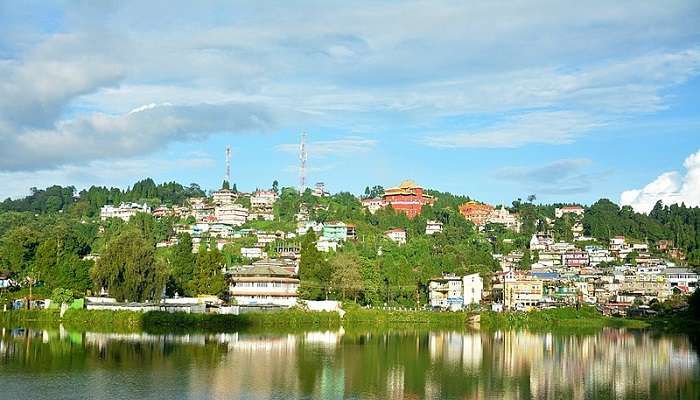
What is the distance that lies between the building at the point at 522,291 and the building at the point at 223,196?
57.5 m

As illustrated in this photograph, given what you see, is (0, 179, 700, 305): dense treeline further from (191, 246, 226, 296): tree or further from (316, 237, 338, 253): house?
(316, 237, 338, 253): house

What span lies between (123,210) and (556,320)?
240 feet

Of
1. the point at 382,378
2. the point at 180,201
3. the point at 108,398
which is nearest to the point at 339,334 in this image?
the point at 382,378

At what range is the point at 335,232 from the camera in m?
92.0

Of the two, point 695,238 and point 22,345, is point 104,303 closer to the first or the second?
point 22,345

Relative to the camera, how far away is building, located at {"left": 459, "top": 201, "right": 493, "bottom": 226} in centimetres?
11681

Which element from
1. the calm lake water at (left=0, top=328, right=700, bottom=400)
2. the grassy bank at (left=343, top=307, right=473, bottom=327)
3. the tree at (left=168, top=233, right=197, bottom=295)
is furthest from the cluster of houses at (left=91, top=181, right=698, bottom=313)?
the calm lake water at (left=0, top=328, right=700, bottom=400)

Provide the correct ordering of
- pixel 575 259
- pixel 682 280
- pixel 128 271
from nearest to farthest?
1. pixel 128 271
2. pixel 682 280
3. pixel 575 259

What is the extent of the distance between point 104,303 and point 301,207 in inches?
2643

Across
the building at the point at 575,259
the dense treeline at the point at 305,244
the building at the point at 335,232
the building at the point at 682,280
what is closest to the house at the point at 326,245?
the building at the point at 335,232

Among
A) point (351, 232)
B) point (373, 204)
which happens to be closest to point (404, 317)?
point (351, 232)

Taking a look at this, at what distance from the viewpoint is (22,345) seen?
115ft

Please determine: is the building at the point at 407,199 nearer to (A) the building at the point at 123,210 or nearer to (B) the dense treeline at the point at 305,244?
(B) the dense treeline at the point at 305,244

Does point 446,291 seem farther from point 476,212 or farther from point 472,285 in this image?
point 476,212
